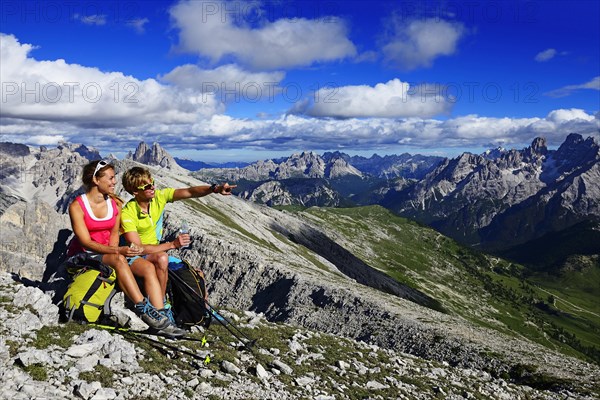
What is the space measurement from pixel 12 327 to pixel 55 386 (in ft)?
12.0

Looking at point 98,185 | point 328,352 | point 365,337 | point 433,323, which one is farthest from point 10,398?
point 433,323

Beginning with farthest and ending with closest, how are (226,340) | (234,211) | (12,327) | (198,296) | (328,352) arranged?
(234,211) < (328,352) < (226,340) < (198,296) < (12,327)

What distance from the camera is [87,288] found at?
12844mm

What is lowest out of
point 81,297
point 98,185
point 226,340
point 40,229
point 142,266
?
point 40,229

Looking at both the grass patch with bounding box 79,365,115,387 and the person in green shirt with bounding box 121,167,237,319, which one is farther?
the person in green shirt with bounding box 121,167,237,319

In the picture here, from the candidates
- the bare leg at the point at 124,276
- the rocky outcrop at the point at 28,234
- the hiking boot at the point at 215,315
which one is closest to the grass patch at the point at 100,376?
the bare leg at the point at 124,276

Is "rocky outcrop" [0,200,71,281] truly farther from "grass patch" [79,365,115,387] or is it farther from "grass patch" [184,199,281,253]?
"grass patch" [79,365,115,387]

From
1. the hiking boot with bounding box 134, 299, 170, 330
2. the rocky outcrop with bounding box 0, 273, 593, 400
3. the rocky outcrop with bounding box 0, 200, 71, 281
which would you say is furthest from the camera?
the rocky outcrop with bounding box 0, 200, 71, 281

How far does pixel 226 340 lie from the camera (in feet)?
53.7

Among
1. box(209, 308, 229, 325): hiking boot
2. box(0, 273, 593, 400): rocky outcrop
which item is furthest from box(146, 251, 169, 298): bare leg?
box(209, 308, 229, 325): hiking boot

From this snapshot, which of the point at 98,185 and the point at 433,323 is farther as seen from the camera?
the point at 433,323

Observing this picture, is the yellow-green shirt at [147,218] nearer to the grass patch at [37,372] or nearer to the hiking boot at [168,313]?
the hiking boot at [168,313]

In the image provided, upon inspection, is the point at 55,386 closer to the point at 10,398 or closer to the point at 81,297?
the point at 10,398

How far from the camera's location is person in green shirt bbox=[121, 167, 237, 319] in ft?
44.1
